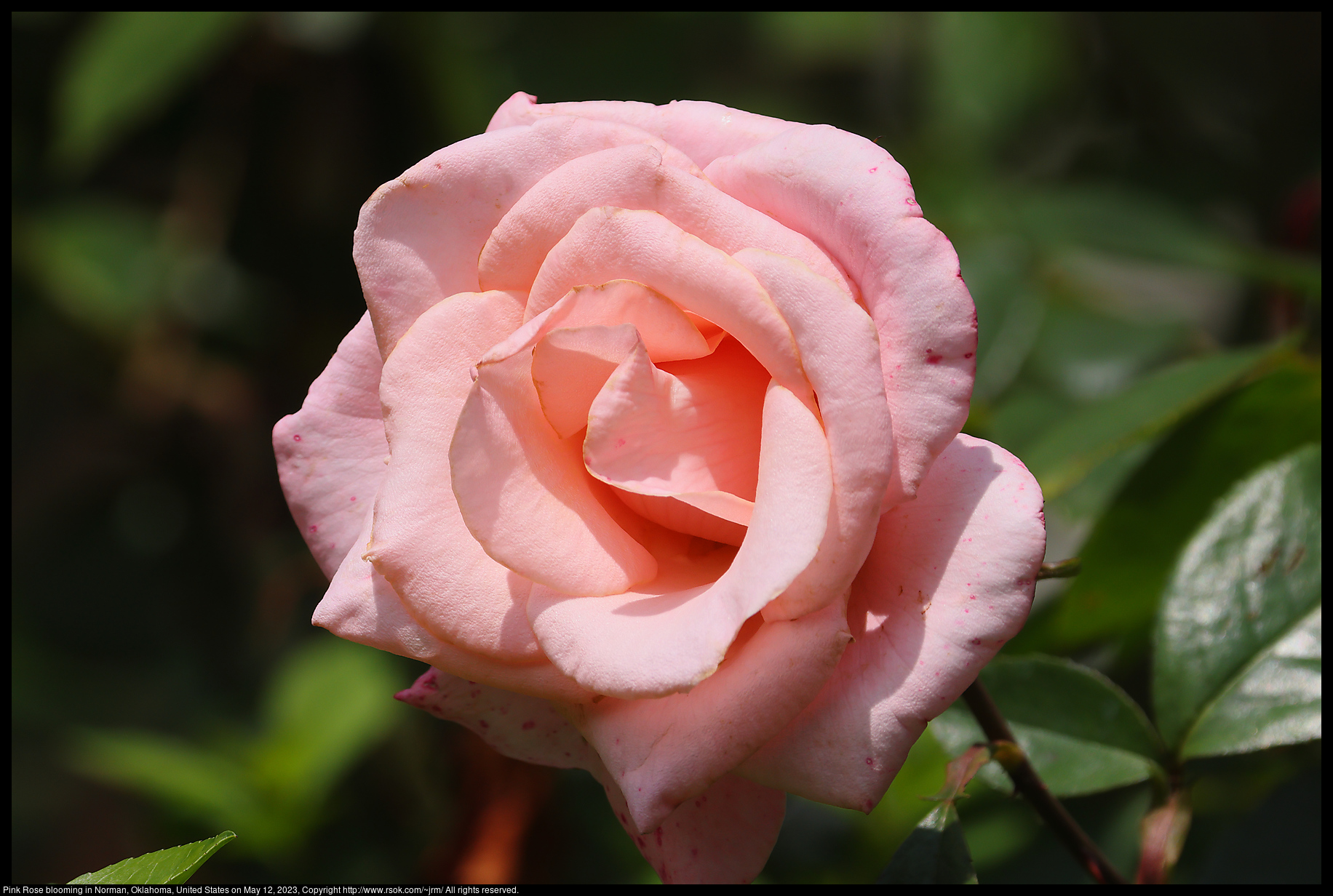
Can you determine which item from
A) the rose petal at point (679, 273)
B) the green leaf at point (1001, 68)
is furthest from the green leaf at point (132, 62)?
the rose petal at point (679, 273)

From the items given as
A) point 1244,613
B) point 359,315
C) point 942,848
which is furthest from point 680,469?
point 359,315

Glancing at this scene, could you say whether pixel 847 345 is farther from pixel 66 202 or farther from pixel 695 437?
pixel 66 202

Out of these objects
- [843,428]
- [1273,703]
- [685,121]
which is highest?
[685,121]

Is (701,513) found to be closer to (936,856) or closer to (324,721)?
(936,856)

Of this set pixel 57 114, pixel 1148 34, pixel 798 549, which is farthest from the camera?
pixel 57 114

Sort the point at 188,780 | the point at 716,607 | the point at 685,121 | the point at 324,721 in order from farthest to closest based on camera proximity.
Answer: the point at 324,721 → the point at 188,780 → the point at 685,121 → the point at 716,607

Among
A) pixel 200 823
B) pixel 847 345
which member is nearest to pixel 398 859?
pixel 200 823

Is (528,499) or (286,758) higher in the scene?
(528,499)

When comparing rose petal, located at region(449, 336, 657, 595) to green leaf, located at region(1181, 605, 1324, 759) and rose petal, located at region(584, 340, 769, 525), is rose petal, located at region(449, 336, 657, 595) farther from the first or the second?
green leaf, located at region(1181, 605, 1324, 759)
